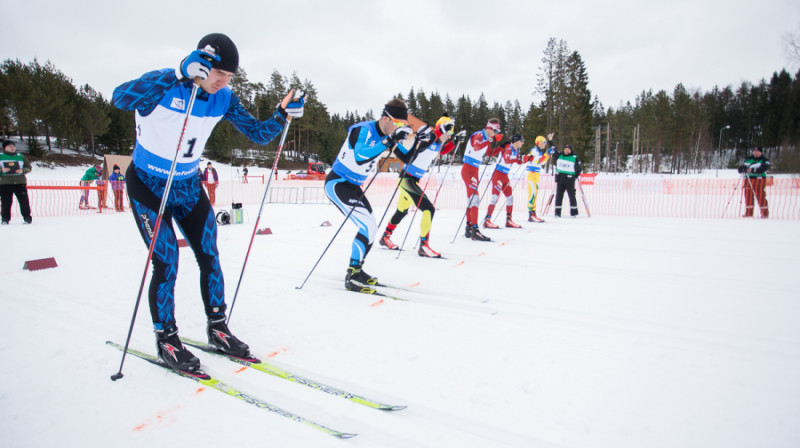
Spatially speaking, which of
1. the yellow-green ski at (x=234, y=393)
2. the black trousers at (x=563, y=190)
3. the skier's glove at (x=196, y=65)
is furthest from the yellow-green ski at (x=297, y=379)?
the black trousers at (x=563, y=190)

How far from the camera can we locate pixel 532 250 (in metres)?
5.69

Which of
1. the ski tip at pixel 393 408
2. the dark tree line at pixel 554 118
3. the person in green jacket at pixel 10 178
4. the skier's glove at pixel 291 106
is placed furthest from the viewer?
the dark tree line at pixel 554 118

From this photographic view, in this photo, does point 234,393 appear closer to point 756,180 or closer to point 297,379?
point 297,379

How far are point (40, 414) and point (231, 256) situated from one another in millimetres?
3702

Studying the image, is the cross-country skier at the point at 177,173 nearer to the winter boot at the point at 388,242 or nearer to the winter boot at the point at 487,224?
the winter boot at the point at 388,242

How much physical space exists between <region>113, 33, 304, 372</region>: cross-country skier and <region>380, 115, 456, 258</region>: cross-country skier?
8.09 feet

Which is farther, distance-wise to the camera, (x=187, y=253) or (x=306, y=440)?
(x=187, y=253)

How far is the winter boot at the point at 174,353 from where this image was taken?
81.5 inches

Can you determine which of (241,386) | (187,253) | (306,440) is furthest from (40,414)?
(187,253)

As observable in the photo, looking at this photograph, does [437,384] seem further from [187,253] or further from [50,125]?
[50,125]

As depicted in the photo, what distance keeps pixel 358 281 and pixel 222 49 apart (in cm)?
242

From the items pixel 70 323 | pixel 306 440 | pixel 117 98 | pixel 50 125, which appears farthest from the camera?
pixel 50 125

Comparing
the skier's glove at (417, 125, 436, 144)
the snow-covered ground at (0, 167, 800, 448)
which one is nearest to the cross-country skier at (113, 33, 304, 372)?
the snow-covered ground at (0, 167, 800, 448)

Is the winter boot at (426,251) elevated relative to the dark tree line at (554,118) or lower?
lower
